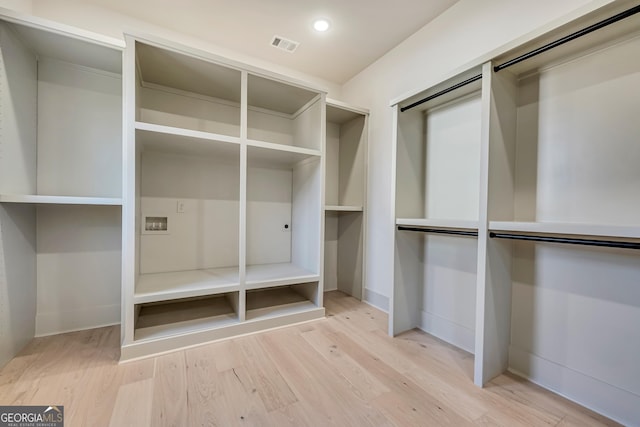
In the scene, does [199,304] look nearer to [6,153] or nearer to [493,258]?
[6,153]

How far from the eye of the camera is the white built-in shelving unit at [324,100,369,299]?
2803 mm

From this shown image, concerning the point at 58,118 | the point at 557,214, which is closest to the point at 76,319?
the point at 58,118

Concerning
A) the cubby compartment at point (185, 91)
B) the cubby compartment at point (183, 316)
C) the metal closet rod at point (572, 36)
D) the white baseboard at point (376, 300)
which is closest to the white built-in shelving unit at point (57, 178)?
the cubby compartment at point (185, 91)

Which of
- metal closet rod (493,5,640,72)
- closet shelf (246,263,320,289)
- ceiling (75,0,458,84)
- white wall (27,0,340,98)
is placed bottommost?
closet shelf (246,263,320,289)

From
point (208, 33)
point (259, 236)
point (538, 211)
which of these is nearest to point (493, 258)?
point (538, 211)

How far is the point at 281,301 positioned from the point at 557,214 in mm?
2202

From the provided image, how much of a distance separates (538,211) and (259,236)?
2361mm

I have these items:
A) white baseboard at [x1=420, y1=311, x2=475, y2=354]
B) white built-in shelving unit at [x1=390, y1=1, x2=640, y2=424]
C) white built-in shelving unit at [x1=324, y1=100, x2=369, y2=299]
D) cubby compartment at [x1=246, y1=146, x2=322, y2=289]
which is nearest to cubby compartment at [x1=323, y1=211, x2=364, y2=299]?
white built-in shelving unit at [x1=324, y1=100, x2=369, y2=299]

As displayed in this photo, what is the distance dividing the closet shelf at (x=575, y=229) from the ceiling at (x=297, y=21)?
1791mm

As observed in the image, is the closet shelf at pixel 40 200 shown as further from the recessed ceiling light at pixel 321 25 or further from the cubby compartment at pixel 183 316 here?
the recessed ceiling light at pixel 321 25

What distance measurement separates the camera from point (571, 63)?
134 cm

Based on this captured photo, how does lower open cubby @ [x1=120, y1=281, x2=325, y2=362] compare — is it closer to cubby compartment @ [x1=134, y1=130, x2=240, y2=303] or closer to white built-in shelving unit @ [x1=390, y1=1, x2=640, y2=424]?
cubby compartment @ [x1=134, y1=130, x2=240, y2=303]

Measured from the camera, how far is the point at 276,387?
4.55 ft

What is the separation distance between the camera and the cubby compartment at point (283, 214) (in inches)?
94.0
